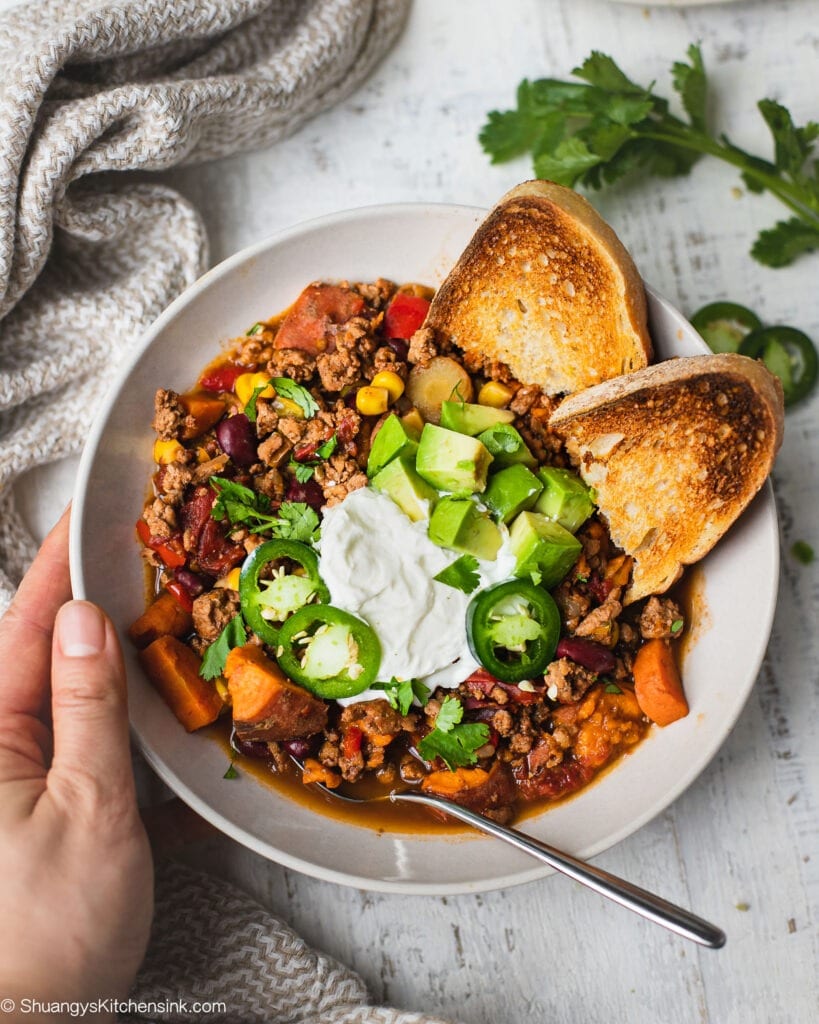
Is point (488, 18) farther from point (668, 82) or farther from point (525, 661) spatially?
point (525, 661)

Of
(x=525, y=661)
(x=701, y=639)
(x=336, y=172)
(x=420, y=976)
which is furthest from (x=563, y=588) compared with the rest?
(x=336, y=172)

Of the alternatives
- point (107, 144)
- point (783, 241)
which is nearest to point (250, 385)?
point (107, 144)

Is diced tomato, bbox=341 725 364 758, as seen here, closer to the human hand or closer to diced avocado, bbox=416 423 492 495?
the human hand

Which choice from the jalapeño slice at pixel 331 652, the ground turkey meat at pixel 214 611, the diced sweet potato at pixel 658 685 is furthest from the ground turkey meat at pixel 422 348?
the diced sweet potato at pixel 658 685

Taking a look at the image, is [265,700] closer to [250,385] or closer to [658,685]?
[250,385]

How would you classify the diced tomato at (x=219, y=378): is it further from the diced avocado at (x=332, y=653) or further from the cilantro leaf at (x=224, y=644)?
the diced avocado at (x=332, y=653)

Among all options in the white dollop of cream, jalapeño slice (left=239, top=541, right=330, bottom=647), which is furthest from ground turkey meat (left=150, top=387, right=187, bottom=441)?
the white dollop of cream
